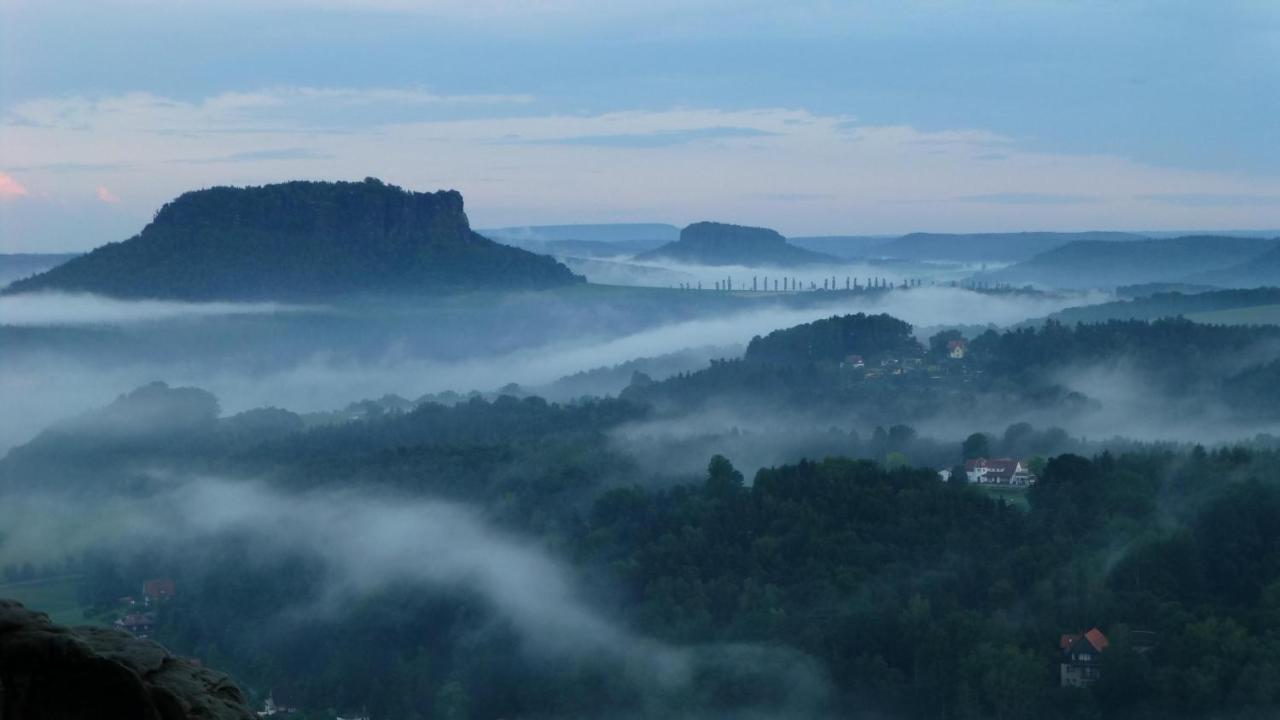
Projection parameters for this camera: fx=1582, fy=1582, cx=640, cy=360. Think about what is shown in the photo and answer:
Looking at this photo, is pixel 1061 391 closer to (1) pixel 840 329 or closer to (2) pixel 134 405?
(1) pixel 840 329

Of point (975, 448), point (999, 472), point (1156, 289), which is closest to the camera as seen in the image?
point (999, 472)

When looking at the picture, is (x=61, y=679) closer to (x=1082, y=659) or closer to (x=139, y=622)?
(x=1082, y=659)

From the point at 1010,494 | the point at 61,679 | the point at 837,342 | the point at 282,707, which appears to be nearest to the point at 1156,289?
the point at 837,342

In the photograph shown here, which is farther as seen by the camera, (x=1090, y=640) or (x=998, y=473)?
(x=998, y=473)

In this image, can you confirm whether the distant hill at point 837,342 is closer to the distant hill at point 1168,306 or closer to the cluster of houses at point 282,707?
the distant hill at point 1168,306

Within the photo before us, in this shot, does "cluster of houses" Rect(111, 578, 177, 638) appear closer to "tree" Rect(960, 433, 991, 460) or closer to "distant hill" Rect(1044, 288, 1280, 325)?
"tree" Rect(960, 433, 991, 460)

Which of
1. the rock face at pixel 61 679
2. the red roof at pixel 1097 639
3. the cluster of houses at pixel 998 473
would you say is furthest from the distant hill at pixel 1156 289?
the rock face at pixel 61 679

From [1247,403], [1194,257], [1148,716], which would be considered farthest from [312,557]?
[1194,257]
